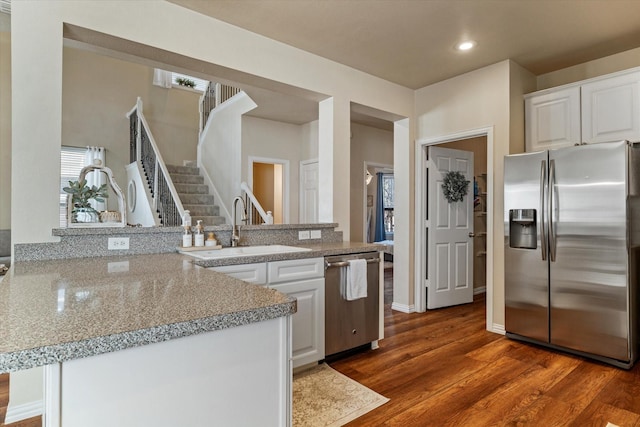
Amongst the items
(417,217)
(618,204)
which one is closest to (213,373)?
(618,204)

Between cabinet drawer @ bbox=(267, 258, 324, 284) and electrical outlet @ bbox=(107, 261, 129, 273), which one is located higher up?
electrical outlet @ bbox=(107, 261, 129, 273)

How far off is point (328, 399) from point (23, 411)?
5.73 ft

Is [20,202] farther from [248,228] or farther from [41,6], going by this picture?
[248,228]

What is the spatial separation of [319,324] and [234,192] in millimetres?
3409

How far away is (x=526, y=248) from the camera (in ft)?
10.4

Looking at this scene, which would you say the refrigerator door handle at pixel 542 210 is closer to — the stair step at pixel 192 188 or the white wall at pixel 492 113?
the white wall at pixel 492 113

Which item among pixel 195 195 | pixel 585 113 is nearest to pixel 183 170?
pixel 195 195

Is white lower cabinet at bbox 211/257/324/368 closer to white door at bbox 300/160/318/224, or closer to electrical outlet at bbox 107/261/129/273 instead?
electrical outlet at bbox 107/261/129/273

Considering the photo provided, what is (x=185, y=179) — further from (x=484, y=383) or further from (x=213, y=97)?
(x=484, y=383)

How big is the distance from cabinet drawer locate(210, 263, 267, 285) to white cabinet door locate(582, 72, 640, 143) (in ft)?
10.0

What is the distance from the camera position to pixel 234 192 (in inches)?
219

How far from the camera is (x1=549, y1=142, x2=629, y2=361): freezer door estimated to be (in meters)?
2.64

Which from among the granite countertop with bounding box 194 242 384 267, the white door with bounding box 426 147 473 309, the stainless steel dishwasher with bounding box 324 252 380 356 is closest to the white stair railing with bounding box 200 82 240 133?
the white door with bounding box 426 147 473 309

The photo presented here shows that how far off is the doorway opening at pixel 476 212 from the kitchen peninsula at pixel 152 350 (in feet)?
9.91
